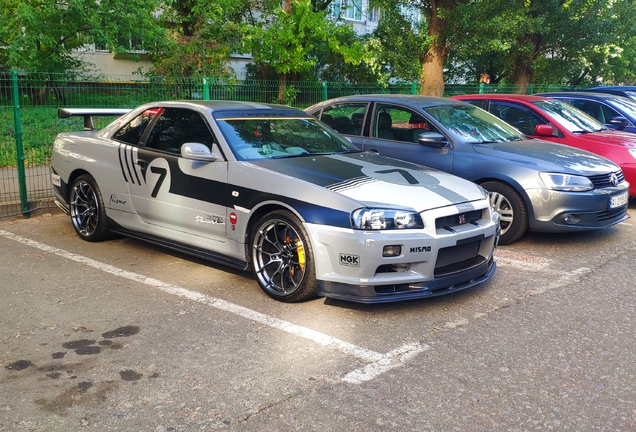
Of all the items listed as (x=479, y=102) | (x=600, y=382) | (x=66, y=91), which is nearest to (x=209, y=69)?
(x=66, y=91)

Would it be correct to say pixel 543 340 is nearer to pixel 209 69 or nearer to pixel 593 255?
pixel 593 255

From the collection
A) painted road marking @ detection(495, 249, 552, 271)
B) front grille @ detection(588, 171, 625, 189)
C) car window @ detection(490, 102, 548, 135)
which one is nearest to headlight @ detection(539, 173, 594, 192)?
front grille @ detection(588, 171, 625, 189)

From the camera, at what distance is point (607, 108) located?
36.7 feet

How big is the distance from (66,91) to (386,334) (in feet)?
22.2

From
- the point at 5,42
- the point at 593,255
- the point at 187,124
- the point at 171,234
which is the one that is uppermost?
the point at 5,42

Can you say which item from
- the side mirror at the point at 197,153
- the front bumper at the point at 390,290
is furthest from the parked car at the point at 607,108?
the side mirror at the point at 197,153

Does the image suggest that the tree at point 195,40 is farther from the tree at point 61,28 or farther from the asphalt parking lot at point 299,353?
the asphalt parking lot at point 299,353

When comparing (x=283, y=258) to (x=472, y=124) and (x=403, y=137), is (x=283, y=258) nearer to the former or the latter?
(x=403, y=137)

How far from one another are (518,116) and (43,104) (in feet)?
21.3

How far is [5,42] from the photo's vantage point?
1644 cm

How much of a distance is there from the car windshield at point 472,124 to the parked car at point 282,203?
1755mm

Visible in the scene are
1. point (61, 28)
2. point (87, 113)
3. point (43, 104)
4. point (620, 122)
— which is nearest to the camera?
Answer: point (87, 113)

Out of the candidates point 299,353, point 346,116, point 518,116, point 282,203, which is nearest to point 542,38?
point 518,116

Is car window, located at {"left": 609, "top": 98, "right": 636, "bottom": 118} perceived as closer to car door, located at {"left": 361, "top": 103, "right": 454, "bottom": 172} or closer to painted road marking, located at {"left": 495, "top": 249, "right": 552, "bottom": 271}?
car door, located at {"left": 361, "top": 103, "right": 454, "bottom": 172}
